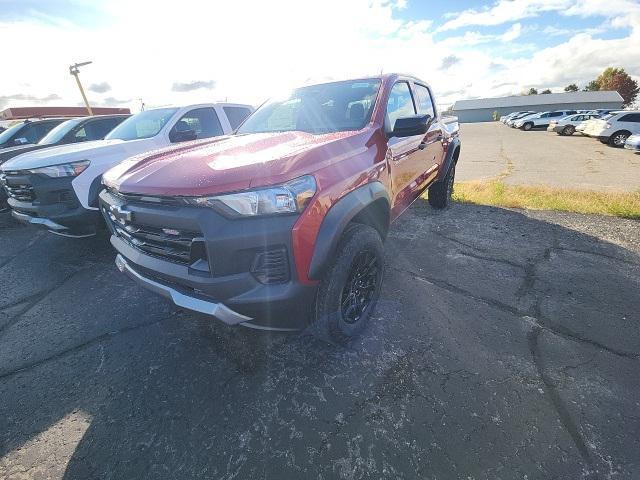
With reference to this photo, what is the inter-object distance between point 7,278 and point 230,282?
3852mm

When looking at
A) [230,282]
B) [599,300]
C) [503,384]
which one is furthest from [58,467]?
[599,300]

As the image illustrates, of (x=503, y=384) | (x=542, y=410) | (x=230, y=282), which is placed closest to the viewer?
(x=230, y=282)

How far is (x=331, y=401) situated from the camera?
207cm

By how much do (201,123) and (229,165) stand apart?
3.95m

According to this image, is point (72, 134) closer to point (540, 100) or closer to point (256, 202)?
point (256, 202)

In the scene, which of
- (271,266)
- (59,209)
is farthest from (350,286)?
(59,209)

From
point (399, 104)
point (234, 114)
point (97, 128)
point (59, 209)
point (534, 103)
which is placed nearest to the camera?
point (399, 104)

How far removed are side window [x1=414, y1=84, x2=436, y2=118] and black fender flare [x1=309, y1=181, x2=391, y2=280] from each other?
230cm

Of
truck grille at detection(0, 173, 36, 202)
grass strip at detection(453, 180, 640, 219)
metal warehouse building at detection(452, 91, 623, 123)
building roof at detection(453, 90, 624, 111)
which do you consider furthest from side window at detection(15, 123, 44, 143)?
building roof at detection(453, 90, 624, 111)

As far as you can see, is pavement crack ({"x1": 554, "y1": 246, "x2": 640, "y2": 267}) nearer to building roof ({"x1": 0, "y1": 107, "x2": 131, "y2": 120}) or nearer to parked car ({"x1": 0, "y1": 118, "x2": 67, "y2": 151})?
parked car ({"x1": 0, "y1": 118, "x2": 67, "y2": 151})

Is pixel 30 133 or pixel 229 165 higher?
pixel 229 165

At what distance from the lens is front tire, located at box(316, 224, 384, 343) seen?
82.7 inches

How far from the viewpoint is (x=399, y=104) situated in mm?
3301

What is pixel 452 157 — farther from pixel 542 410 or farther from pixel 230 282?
pixel 230 282
